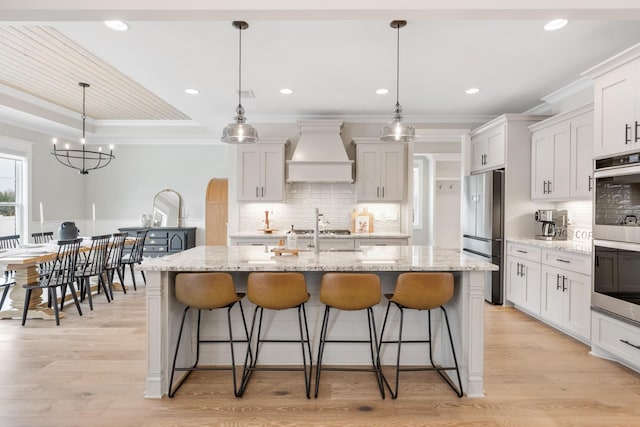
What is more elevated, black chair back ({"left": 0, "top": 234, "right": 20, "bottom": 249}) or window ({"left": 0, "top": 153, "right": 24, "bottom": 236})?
window ({"left": 0, "top": 153, "right": 24, "bottom": 236})

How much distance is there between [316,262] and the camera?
103 inches

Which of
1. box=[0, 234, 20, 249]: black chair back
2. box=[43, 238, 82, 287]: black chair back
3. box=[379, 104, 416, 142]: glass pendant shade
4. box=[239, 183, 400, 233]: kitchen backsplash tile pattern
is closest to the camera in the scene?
box=[379, 104, 416, 142]: glass pendant shade

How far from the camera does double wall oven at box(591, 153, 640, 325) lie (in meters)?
2.76

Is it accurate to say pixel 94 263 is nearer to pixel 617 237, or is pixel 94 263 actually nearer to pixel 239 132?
pixel 239 132

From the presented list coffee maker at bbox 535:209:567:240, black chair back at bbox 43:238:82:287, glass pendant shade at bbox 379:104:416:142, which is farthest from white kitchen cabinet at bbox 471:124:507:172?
black chair back at bbox 43:238:82:287

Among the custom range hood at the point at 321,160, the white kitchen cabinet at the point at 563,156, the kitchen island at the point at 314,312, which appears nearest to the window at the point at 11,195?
the custom range hood at the point at 321,160

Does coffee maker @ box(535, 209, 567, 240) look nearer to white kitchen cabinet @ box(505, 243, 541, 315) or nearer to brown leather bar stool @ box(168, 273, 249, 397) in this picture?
white kitchen cabinet @ box(505, 243, 541, 315)

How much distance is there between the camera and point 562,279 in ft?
12.2

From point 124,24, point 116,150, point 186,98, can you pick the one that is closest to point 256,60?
point 124,24

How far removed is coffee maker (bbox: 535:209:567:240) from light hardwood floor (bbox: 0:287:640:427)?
1.50 m

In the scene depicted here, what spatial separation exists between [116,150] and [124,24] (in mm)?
5674

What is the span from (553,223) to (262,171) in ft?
12.8

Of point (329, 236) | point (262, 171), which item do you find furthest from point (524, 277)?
point (262, 171)

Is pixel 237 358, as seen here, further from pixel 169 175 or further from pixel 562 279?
pixel 169 175
